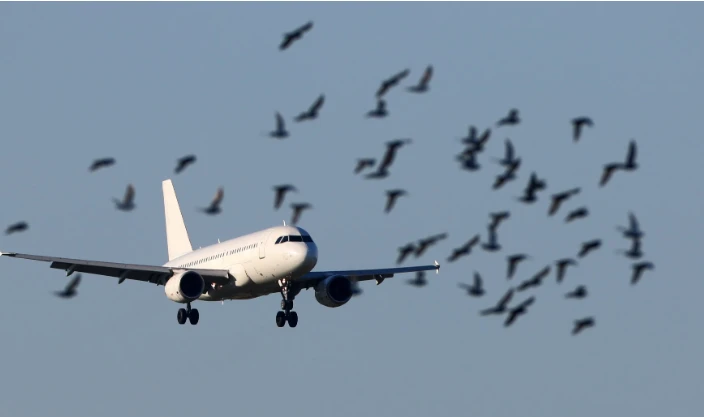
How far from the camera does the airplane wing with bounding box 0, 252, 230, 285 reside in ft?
252

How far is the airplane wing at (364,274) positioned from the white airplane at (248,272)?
0.19ft

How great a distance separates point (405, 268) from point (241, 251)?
14.5m

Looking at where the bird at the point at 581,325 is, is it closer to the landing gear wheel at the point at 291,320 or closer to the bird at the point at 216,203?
the bird at the point at 216,203

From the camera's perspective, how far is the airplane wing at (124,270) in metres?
76.7

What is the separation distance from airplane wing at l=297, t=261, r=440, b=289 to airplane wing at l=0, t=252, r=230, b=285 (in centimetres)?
529

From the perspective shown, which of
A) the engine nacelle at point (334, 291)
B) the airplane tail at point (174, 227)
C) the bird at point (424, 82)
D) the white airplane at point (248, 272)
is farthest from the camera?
the airplane tail at point (174, 227)

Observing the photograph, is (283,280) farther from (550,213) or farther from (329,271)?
(550,213)

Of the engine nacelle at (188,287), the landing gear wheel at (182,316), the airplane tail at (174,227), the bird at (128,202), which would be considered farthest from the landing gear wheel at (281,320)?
the bird at (128,202)

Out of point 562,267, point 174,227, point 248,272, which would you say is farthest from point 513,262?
point 174,227

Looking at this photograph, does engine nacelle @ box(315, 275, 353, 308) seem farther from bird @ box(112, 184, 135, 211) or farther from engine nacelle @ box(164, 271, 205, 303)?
bird @ box(112, 184, 135, 211)

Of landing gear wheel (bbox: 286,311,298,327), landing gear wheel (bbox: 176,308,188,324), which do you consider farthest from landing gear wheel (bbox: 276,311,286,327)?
landing gear wheel (bbox: 176,308,188,324)

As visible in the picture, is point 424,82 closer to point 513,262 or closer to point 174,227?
point 513,262

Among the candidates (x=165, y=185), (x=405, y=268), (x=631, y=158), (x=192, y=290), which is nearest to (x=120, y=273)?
(x=192, y=290)

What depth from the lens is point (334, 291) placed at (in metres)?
79.5
